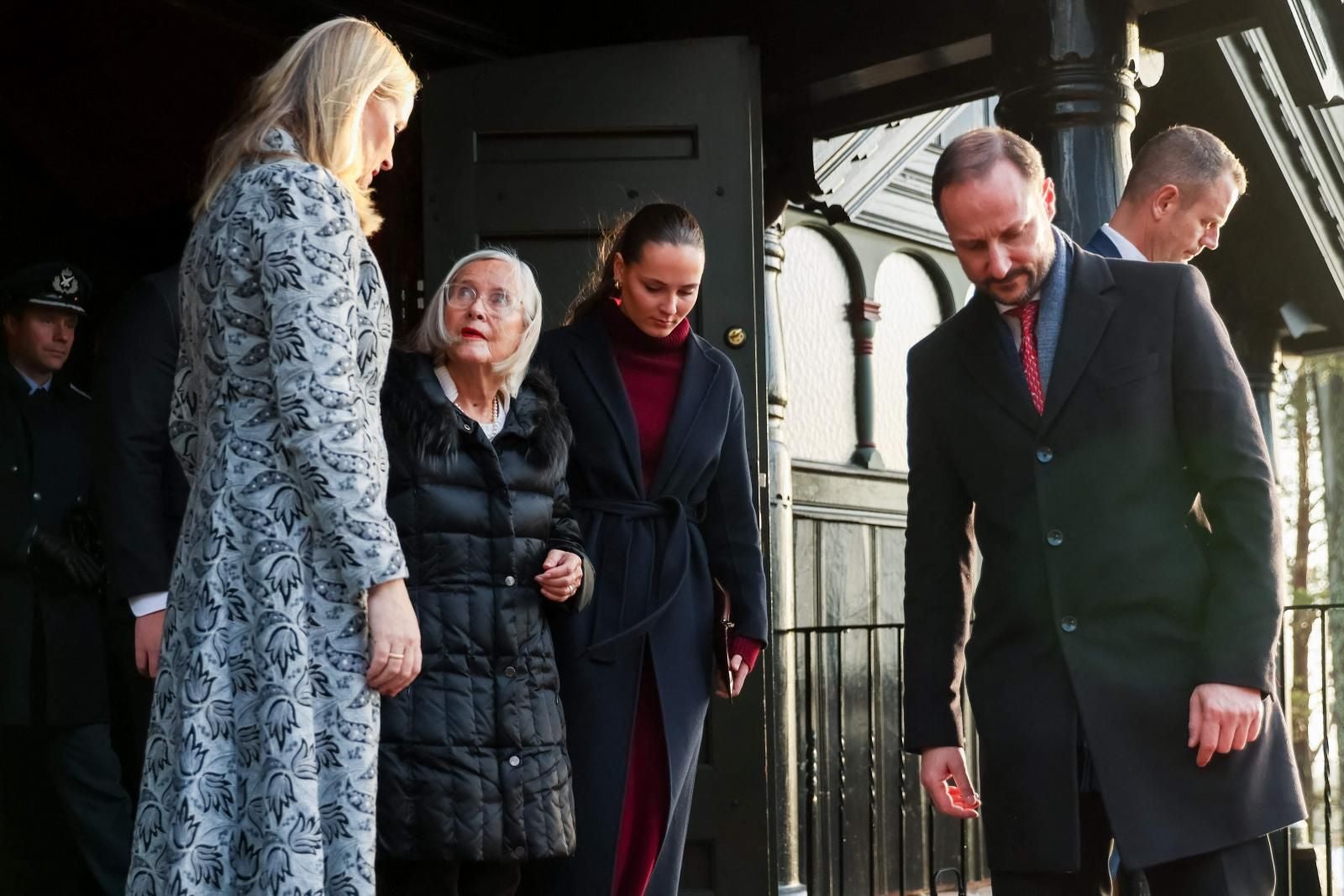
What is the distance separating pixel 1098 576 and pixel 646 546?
125 centimetres

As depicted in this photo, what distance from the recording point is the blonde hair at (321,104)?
2414 mm

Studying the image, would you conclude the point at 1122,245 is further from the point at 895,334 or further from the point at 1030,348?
the point at 895,334

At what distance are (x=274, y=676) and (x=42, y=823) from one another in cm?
341

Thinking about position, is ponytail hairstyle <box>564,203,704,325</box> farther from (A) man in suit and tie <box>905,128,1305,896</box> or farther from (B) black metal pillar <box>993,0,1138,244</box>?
(B) black metal pillar <box>993,0,1138,244</box>

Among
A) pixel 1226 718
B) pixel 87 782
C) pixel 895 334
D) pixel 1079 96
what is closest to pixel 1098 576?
pixel 1226 718

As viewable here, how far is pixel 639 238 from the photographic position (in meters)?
3.56

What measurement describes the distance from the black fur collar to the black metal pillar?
1.86 meters

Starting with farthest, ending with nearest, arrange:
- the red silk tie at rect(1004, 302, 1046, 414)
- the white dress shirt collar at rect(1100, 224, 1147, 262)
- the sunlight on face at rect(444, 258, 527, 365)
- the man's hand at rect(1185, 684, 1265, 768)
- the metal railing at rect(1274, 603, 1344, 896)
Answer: the metal railing at rect(1274, 603, 1344, 896), the white dress shirt collar at rect(1100, 224, 1147, 262), the sunlight on face at rect(444, 258, 527, 365), the red silk tie at rect(1004, 302, 1046, 414), the man's hand at rect(1185, 684, 1265, 768)

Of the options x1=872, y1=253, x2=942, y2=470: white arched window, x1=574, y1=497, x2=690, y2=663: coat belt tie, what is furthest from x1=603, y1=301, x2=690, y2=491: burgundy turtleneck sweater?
x1=872, y1=253, x2=942, y2=470: white arched window

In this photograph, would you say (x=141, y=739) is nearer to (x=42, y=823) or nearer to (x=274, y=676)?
(x=42, y=823)

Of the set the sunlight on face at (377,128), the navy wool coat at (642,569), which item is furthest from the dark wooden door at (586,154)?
the sunlight on face at (377,128)

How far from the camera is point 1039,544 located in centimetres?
246

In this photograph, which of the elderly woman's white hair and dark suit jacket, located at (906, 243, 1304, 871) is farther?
the elderly woman's white hair

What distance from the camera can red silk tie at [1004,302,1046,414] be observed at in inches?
99.6
